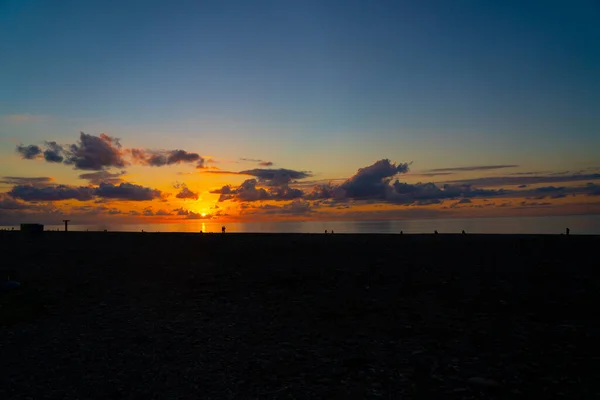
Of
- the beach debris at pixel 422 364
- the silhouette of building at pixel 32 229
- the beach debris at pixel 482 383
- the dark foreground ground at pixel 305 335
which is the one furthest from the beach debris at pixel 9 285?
the silhouette of building at pixel 32 229

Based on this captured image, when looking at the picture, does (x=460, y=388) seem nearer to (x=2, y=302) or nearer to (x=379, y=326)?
(x=379, y=326)

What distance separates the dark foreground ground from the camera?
8828mm

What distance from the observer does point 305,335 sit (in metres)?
12.5

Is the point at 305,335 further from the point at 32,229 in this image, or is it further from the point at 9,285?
the point at 32,229

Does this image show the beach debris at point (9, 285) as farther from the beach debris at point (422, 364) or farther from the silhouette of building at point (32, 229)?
the silhouette of building at point (32, 229)

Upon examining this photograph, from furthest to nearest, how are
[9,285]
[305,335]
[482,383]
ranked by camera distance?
[9,285] < [305,335] < [482,383]

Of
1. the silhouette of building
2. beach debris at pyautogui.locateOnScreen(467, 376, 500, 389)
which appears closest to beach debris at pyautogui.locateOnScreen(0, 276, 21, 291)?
beach debris at pyautogui.locateOnScreen(467, 376, 500, 389)

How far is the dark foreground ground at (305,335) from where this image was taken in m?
8.83

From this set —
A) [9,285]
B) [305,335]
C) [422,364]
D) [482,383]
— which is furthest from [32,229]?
[482,383]

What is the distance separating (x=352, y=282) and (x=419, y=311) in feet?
21.6

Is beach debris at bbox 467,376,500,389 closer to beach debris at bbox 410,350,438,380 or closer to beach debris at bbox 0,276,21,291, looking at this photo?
beach debris at bbox 410,350,438,380

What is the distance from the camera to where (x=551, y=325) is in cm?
1284

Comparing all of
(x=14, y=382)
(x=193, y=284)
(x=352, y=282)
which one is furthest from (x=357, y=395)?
(x=193, y=284)

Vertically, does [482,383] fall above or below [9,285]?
below
